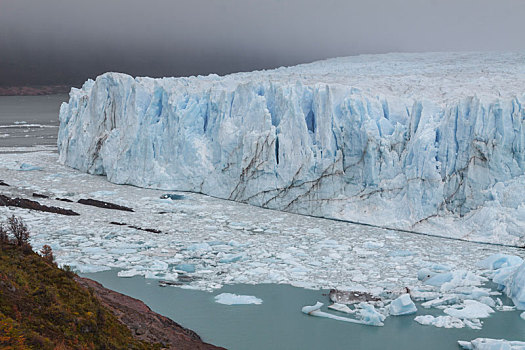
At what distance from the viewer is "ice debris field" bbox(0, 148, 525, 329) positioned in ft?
25.5

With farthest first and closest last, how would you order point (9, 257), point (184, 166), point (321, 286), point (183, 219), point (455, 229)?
1. point (184, 166)
2. point (183, 219)
3. point (455, 229)
4. point (321, 286)
5. point (9, 257)

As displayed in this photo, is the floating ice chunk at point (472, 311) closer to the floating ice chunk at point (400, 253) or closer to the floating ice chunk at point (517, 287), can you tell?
the floating ice chunk at point (517, 287)

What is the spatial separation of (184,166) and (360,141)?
16.1 ft

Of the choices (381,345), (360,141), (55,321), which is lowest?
(381,345)

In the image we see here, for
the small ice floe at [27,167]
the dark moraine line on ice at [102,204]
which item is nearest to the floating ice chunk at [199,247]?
the dark moraine line on ice at [102,204]

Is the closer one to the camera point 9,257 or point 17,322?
point 17,322

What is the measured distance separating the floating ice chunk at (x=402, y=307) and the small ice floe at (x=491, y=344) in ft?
3.00

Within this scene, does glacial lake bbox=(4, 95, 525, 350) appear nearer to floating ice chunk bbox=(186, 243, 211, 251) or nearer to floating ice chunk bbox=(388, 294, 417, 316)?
floating ice chunk bbox=(388, 294, 417, 316)

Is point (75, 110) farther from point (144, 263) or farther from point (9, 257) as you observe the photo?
point (9, 257)

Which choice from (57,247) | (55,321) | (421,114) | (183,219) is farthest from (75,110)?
(55,321)

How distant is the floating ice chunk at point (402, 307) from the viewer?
7387 millimetres

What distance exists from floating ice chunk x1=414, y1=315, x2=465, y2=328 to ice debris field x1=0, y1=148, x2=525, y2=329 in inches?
0.6

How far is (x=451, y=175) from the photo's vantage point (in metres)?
11.8

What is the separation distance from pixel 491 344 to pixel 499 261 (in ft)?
10.8
